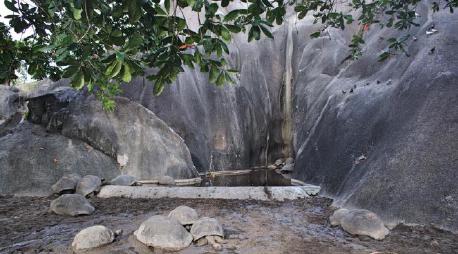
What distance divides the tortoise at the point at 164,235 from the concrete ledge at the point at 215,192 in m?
3.30

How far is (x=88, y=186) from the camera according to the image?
28.0ft

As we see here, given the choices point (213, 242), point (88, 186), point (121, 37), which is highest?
point (121, 37)

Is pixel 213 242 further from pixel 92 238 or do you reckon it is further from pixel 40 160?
pixel 40 160

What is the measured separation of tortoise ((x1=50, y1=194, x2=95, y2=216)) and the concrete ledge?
1.66m

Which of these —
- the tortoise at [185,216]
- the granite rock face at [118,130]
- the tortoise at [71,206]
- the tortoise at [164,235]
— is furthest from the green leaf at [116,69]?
the granite rock face at [118,130]

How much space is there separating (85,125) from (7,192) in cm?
299

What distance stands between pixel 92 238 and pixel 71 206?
2235 millimetres

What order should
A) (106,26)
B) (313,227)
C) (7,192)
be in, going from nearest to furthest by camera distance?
(106,26), (313,227), (7,192)

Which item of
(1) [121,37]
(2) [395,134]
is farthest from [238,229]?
(1) [121,37]

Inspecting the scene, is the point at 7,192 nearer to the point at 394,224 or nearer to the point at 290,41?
the point at 394,224

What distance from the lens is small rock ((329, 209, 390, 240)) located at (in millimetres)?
5211

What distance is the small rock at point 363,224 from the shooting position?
5.21 m

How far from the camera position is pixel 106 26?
6.86ft

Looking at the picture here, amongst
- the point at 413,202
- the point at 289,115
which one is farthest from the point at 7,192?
the point at 289,115
